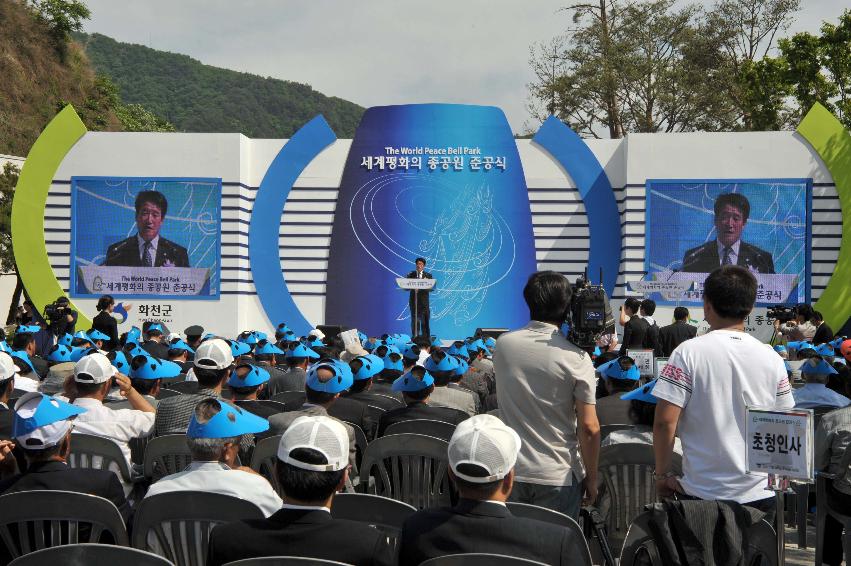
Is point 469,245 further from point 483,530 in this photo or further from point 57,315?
point 483,530

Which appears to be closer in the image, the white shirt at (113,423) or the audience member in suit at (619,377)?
the white shirt at (113,423)

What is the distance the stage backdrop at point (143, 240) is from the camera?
19031mm

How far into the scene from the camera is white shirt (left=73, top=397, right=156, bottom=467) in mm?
4961

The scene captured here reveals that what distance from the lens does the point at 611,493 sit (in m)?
4.52

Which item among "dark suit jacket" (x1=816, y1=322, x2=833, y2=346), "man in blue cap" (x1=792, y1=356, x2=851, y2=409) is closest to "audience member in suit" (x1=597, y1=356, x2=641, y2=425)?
"man in blue cap" (x1=792, y1=356, x2=851, y2=409)

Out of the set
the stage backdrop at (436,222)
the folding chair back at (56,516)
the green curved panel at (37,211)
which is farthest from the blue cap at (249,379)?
the green curved panel at (37,211)

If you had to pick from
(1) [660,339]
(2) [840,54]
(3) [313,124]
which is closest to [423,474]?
(1) [660,339]

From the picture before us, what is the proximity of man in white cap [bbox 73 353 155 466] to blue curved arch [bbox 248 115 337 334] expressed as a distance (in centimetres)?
1406

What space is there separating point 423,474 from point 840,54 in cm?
2162

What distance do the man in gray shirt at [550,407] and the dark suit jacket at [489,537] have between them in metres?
1.02

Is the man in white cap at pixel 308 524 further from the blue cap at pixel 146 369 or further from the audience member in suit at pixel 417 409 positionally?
the blue cap at pixel 146 369

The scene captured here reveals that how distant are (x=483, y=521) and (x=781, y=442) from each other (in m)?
0.96

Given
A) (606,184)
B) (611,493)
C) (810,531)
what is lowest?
(810,531)

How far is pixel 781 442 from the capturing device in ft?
9.73
